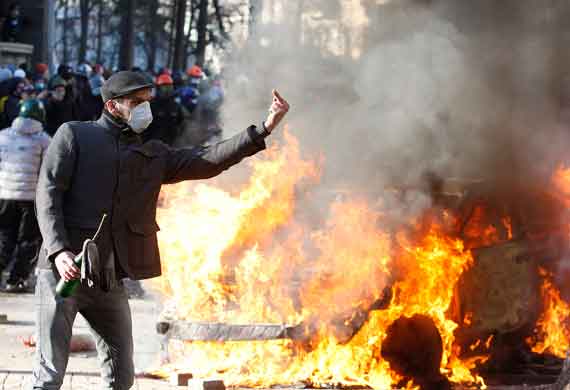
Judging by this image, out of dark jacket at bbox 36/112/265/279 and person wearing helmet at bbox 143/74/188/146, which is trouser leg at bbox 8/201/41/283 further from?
person wearing helmet at bbox 143/74/188/146

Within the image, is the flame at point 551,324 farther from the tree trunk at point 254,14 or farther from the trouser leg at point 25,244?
the trouser leg at point 25,244

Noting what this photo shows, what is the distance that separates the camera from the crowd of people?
37.2 feet

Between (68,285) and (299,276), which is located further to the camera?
(299,276)

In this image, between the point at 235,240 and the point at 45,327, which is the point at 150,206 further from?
the point at 235,240

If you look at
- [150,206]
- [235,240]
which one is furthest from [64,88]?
[150,206]

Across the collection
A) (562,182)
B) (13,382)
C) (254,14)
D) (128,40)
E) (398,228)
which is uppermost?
(128,40)

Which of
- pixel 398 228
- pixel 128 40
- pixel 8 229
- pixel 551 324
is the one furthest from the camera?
pixel 128 40

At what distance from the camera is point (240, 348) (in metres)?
7.52

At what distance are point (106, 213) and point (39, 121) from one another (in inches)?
255

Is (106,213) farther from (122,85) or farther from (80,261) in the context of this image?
(122,85)

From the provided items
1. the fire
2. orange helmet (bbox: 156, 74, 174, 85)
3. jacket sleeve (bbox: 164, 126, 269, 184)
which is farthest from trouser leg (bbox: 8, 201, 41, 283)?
orange helmet (bbox: 156, 74, 174, 85)

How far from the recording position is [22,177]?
11328mm

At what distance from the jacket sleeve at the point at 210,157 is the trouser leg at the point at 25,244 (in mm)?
6113

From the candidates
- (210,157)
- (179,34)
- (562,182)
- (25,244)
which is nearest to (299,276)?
(210,157)
